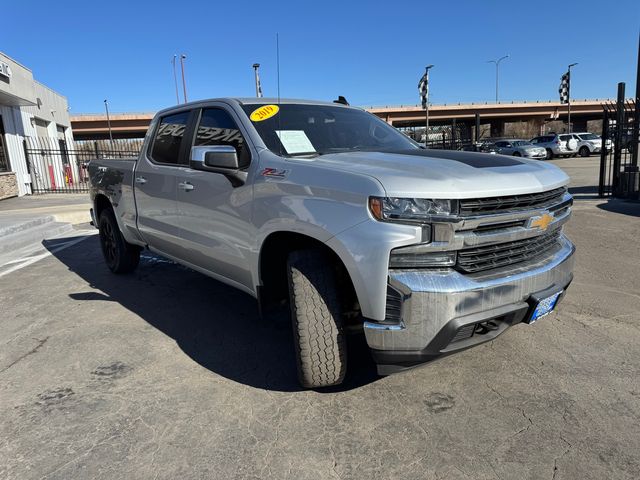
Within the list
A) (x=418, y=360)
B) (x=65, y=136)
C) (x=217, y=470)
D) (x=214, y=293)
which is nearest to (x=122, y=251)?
(x=214, y=293)

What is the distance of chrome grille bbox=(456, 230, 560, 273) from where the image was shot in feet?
8.38

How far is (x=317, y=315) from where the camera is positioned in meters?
2.78

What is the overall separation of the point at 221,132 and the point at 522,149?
28.3m

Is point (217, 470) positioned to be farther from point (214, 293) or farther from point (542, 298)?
point (214, 293)

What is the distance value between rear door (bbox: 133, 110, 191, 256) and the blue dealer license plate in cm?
299

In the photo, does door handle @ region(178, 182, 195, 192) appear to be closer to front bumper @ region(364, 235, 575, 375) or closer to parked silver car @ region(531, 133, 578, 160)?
front bumper @ region(364, 235, 575, 375)

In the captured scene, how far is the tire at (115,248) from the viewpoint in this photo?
580 centimetres

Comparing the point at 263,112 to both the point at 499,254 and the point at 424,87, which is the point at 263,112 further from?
the point at 424,87

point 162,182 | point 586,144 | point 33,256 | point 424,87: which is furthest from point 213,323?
point 424,87

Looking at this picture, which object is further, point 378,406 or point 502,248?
point 378,406

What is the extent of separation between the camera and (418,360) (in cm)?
254

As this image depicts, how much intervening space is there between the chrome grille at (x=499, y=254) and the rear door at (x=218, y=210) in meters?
1.45

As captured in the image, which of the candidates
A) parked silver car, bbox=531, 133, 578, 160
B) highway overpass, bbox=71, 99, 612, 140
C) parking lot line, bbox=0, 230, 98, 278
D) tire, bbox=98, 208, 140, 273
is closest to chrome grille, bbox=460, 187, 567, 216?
tire, bbox=98, 208, 140, 273

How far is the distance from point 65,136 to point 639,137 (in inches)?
1167
